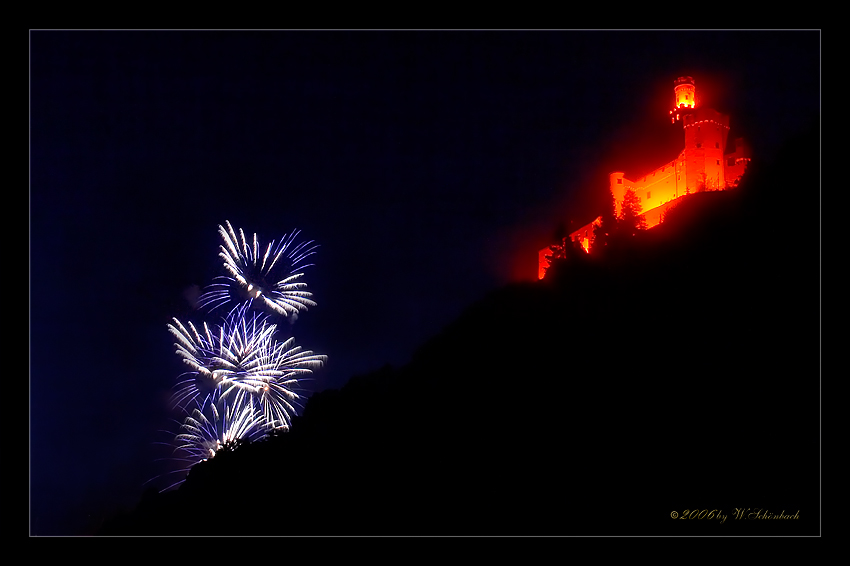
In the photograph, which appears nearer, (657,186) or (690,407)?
(690,407)

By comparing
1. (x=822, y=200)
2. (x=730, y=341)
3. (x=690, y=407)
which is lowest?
(x=690, y=407)

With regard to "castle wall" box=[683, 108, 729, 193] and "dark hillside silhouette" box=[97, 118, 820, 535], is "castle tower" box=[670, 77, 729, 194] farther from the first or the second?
"dark hillside silhouette" box=[97, 118, 820, 535]

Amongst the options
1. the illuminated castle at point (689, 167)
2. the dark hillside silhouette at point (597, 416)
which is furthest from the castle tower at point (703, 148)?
the dark hillside silhouette at point (597, 416)

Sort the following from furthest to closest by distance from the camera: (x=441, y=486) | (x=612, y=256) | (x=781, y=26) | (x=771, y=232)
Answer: (x=612, y=256) → (x=771, y=232) → (x=441, y=486) → (x=781, y=26)

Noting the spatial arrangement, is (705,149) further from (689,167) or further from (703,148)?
(689,167)

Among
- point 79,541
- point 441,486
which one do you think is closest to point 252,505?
point 441,486

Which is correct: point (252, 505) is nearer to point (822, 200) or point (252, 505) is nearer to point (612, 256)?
point (612, 256)
